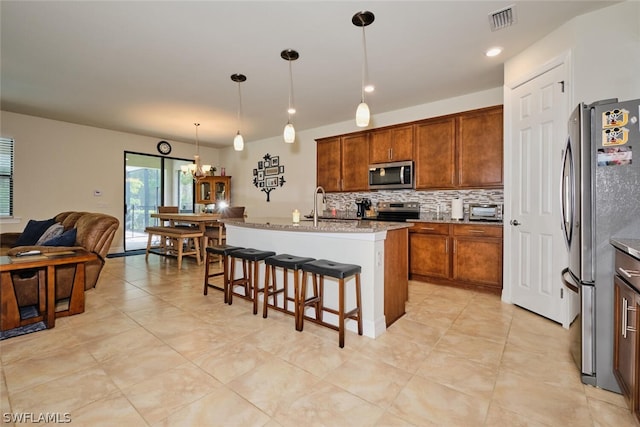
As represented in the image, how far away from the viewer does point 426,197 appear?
448 centimetres

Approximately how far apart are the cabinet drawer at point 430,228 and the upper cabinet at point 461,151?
59 cm

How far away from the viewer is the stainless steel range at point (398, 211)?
449 centimetres

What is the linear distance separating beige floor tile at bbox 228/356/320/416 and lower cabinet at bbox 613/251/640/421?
1.61 metres

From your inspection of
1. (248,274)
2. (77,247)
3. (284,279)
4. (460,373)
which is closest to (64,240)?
(77,247)

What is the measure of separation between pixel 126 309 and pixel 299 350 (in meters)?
2.03

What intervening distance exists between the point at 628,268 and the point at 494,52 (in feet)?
8.10

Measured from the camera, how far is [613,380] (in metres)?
1.67

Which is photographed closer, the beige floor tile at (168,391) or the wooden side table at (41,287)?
the beige floor tile at (168,391)

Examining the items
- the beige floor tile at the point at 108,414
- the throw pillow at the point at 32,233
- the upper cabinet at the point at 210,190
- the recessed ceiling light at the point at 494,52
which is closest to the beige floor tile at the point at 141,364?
the beige floor tile at the point at 108,414

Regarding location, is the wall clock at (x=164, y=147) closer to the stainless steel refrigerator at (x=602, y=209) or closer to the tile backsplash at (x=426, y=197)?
the tile backsplash at (x=426, y=197)

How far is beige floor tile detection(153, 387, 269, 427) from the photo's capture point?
1446mm

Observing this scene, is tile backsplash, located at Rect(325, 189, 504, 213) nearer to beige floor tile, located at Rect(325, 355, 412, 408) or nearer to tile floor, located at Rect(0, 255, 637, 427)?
tile floor, located at Rect(0, 255, 637, 427)

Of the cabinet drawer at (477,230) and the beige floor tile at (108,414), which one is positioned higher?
the cabinet drawer at (477,230)

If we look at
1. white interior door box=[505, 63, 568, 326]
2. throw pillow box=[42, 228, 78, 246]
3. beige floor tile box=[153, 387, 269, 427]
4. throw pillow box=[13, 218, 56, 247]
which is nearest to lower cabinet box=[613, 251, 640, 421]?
white interior door box=[505, 63, 568, 326]
